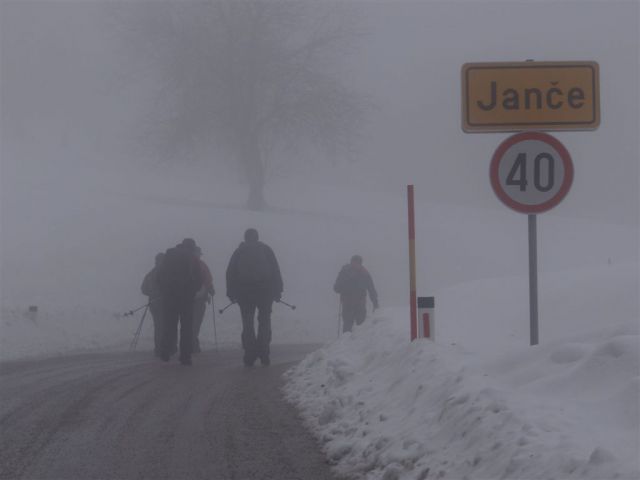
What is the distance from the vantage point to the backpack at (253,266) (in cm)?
1498

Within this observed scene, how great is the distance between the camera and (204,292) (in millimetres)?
18406

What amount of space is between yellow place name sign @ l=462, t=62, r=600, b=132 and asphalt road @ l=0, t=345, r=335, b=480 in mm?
2914

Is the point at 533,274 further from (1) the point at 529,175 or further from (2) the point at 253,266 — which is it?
(2) the point at 253,266

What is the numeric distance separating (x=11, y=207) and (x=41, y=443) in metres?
30.1

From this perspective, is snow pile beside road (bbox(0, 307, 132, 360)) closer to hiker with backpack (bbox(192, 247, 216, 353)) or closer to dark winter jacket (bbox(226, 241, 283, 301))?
hiker with backpack (bbox(192, 247, 216, 353))

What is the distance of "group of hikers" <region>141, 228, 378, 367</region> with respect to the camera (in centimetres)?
1505

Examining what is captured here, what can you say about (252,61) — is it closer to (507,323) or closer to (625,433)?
(507,323)

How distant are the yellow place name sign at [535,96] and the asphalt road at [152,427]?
2914 millimetres

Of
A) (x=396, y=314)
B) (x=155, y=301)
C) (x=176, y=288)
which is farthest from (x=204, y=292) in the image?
(x=396, y=314)

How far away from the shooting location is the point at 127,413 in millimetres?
9969

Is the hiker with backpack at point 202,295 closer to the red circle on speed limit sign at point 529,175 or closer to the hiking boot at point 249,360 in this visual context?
the hiking boot at point 249,360

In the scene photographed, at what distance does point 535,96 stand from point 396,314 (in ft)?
A: 20.1

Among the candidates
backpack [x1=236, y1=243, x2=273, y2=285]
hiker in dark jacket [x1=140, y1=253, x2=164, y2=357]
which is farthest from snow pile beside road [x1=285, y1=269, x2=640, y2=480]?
hiker in dark jacket [x1=140, y1=253, x2=164, y2=357]

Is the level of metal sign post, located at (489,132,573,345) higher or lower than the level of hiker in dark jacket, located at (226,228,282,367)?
higher
